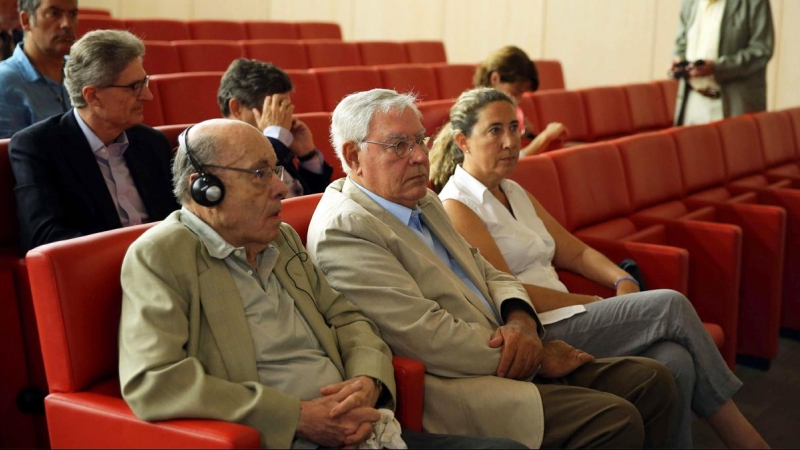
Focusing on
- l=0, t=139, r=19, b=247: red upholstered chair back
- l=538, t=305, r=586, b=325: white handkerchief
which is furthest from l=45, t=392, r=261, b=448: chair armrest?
l=538, t=305, r=586, b=325: white handkerchief

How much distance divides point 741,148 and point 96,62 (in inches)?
132

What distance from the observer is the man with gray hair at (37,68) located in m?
2.78

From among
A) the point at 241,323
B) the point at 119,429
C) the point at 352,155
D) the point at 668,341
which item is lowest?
the point at 668,341

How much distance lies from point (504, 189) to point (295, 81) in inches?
79.8

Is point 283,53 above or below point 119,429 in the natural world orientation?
above

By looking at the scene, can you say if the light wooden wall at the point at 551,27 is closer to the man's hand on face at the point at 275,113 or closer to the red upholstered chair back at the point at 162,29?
the red upholstered chair back at the point at 162,29

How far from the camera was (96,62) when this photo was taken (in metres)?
2.35

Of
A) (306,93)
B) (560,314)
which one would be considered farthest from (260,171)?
(306,93)

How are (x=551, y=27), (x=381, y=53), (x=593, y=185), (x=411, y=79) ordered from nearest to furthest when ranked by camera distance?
(x=593, y=185) → (x=411, y=79) → (x=381, y=53) → (x=551, y=27)

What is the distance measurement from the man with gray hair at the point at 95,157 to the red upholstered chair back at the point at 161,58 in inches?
96.8

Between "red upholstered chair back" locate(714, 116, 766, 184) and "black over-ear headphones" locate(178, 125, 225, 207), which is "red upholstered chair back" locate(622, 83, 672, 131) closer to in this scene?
"red upholstered chair back" locate(714, 116, 766, 184)

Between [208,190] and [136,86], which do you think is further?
[136,86]

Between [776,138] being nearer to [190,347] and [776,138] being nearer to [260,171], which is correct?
[260,171]

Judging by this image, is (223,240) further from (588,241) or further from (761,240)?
(761,240)
